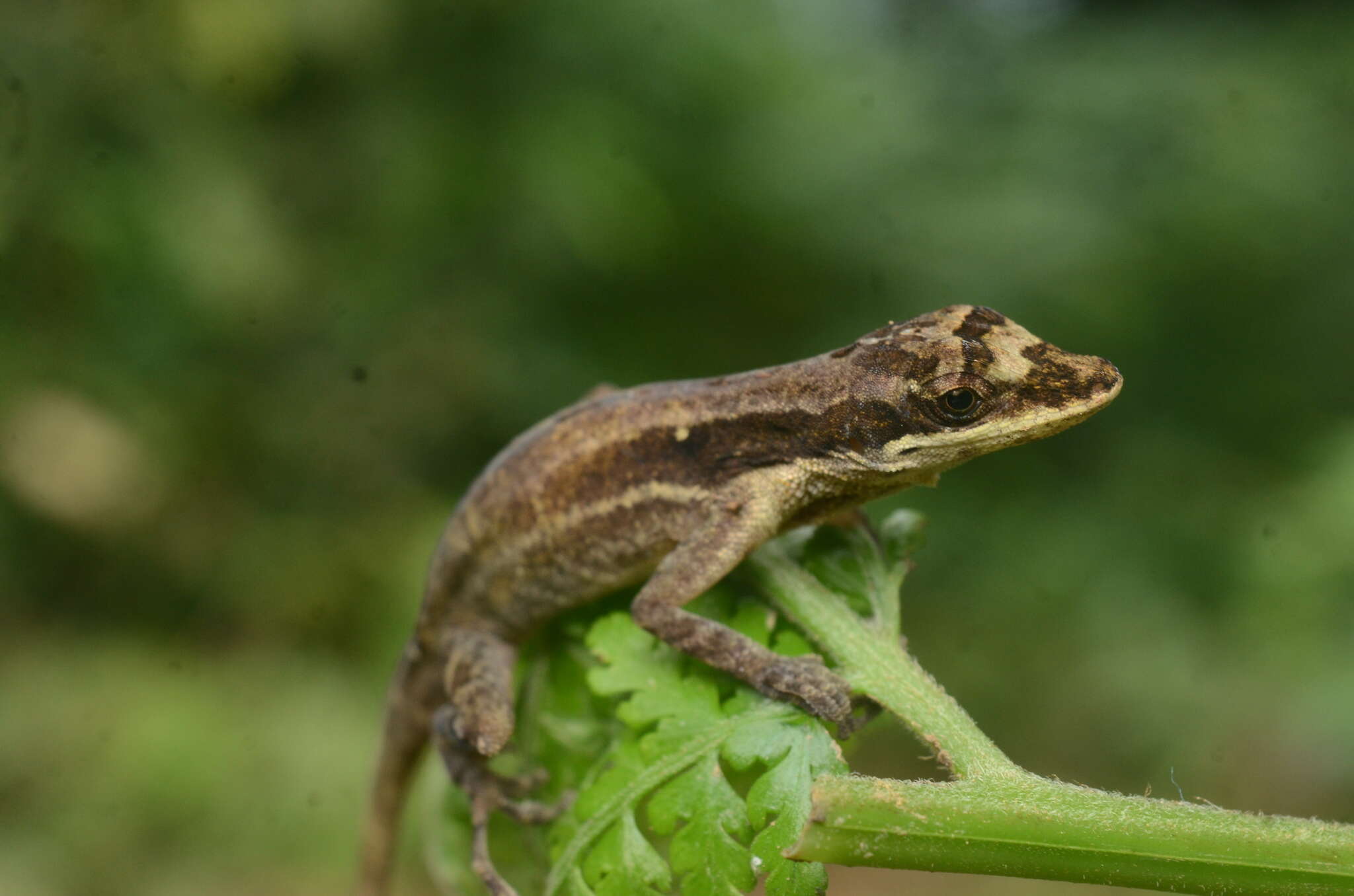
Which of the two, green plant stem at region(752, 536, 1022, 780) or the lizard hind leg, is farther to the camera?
the lizard hind leg

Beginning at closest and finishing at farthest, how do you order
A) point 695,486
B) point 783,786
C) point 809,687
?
point 783,786 < point 809,687 < point 695,486

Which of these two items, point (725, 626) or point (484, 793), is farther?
point (484, 793)

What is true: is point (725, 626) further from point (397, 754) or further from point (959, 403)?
point (397, 754)

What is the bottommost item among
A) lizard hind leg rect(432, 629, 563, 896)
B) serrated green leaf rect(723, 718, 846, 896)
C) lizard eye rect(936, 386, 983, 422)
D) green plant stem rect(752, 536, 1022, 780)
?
lizard hind leg rect(432, 629, 563, 896)

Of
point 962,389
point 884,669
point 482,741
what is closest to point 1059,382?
point 962,389

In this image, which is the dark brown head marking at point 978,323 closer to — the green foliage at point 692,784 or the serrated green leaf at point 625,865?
the green foliage at point 692,784

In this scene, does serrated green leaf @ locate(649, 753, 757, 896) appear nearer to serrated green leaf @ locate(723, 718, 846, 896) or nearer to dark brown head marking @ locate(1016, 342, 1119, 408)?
serrated green leaf @ locate(723, 718, 846, 896)

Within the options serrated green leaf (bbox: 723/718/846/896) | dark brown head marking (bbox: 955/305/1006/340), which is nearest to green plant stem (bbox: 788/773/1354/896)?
serrated green leaf (bbox: 723/718/846/896)

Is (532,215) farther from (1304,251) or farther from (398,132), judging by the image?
(1304,251)
